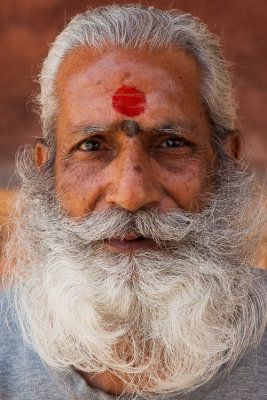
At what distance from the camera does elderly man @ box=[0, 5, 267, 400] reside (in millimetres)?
1576

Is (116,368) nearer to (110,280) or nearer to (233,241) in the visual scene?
(110,280)

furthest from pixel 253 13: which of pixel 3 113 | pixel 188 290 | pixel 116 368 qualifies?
pixel 116 368

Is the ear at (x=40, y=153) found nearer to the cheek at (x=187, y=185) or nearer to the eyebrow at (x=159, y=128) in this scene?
the eyebrow at (x=159, y=128)

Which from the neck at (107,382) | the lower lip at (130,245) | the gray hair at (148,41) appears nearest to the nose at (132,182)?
the lower lip at (130,245)

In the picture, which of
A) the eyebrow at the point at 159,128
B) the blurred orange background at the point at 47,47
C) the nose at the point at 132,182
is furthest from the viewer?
the blurred orange background at the point at 47,47

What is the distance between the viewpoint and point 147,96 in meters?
1.62

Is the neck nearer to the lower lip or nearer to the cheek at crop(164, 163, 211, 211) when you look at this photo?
the lower lip

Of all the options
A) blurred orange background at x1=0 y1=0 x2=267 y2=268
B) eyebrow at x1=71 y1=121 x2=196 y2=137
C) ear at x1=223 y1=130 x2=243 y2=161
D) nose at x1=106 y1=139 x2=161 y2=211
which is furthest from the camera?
blurred orange background at x1=0 y1=0 x2=267 y2=268

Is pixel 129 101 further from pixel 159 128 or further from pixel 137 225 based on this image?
pixel 137 225

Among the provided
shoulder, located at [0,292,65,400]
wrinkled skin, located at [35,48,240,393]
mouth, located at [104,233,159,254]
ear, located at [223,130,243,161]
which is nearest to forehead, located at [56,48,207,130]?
wrinkled skin, located at [35,48,240,393]

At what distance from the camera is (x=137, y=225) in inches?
60.8

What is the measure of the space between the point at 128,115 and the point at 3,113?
1.42 meters

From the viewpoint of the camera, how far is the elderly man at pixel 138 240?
1576 mm

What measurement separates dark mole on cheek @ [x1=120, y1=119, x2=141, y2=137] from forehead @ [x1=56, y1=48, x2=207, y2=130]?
0.02 meters
